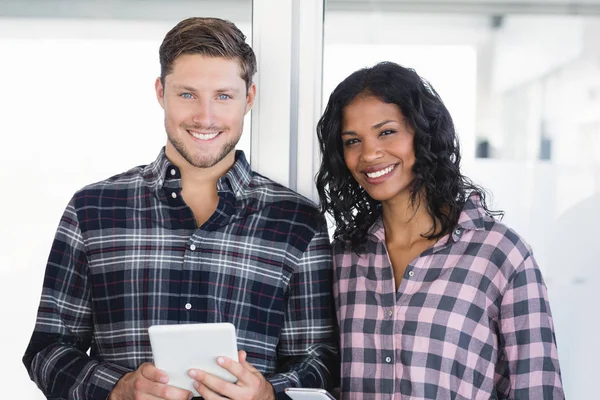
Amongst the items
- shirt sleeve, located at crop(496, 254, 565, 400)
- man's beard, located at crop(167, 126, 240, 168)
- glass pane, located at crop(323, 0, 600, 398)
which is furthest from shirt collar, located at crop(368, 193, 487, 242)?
man's beard, located at crop(167, 126, 240, 168)

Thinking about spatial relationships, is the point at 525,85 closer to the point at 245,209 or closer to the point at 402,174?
the point at 402,174

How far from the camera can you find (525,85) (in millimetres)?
1697

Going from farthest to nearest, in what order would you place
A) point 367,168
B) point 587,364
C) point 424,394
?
point 587,364
point 367,168
point 424,394

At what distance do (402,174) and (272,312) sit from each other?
0.43 m

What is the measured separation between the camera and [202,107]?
4.90 ft

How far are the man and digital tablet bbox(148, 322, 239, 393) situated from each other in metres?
0.24

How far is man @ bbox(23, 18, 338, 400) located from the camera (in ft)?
4.91

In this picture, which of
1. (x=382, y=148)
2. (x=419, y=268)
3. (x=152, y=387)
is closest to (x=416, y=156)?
(x=382, y=148)

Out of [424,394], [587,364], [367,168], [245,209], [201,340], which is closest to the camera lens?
[201,340]

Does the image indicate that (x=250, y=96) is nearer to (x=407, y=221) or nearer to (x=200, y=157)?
(x=200, y=157)

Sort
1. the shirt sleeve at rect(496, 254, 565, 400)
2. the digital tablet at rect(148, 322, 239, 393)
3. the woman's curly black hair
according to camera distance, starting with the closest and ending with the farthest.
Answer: the digital tablet at rect(148, 322, 239, 393) < the shirt sleeve at rect(496, 254, 565, 400) < the woman's curly black hair

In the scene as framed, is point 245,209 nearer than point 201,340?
No

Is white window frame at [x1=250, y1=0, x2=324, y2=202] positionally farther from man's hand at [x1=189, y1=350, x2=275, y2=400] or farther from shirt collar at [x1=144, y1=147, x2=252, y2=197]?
man's hand at [x1=189, y1=350, x2=275, y2=400]

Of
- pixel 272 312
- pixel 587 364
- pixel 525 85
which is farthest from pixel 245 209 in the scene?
pixel 587 364
